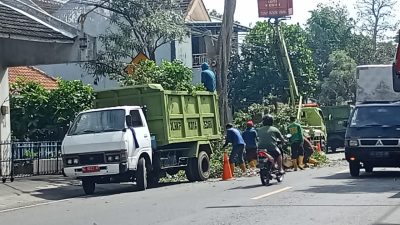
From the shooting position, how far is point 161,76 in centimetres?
2302

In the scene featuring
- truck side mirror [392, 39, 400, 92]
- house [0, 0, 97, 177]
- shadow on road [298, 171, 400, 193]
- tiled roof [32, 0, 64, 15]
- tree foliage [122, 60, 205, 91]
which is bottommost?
shadow on road [298, 171, 400, 193]

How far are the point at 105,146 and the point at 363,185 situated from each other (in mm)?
6302

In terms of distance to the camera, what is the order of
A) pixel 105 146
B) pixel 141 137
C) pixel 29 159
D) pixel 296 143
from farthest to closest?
pixel 296 143 → pixel 29 159 → pixel 141 137 → pixel 105 146

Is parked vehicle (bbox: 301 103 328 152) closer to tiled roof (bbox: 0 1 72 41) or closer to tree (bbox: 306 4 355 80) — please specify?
tiled roof (bbox: 0 1 72 41)

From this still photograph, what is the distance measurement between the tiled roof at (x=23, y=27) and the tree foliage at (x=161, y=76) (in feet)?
7.56

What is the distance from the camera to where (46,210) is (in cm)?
1573

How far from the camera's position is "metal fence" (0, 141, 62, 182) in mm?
21812

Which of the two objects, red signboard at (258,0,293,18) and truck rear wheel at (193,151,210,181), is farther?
red signboard at (258,0,293,18)

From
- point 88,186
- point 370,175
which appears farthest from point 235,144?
point 88,186

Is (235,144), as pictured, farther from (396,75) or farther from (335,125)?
(335,125)

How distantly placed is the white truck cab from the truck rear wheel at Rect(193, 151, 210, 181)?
102 inches

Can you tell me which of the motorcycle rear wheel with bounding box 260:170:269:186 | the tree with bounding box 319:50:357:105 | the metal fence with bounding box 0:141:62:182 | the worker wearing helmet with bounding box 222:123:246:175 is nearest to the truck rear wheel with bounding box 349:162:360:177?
the motorcycle rear wheel with bounding box 260:170:269:186

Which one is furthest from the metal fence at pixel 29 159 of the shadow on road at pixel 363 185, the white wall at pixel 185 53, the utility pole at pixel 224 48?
the white wall at pixel 185 53

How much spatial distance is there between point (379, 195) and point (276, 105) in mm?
15868
